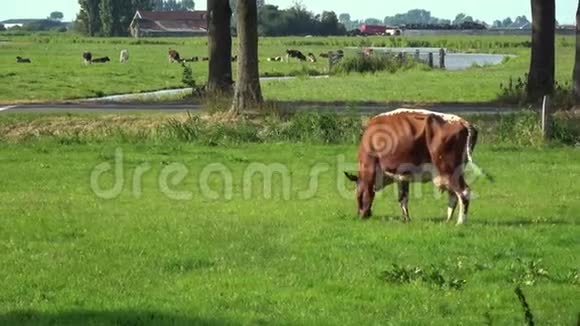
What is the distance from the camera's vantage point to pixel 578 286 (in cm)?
1131

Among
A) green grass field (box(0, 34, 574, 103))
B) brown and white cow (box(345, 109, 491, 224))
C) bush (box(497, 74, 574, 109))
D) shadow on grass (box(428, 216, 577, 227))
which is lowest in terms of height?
green grass field (box(0, 34, 574, 103))

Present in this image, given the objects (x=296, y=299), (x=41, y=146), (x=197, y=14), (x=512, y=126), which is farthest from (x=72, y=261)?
(x=197, y=14)

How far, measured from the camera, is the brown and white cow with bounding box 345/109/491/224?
15312 millimetres

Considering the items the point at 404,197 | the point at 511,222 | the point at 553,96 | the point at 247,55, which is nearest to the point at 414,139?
the point at 404,197

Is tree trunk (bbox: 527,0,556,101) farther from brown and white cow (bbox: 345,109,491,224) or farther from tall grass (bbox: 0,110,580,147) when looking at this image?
brown and white cow (bbox: 345,109,491,224)

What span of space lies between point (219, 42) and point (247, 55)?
20.3 feet

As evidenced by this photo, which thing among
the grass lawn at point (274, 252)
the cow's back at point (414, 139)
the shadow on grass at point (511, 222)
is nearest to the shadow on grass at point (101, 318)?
the grass lawn at point (274, 252)

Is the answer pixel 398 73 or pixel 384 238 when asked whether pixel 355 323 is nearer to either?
pixel 384 238

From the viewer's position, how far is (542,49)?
36.9 meters

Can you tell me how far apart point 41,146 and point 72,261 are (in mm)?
14921

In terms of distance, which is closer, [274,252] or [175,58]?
[274,252]

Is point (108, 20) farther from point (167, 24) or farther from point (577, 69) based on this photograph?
point (577, 69)

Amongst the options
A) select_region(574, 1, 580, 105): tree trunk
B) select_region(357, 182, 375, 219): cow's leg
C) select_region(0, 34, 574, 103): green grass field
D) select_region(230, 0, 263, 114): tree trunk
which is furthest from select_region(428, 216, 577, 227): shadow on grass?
select_region(0, 34, 574, 103): green grass field

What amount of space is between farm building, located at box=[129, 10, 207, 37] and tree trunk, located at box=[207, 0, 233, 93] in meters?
136
